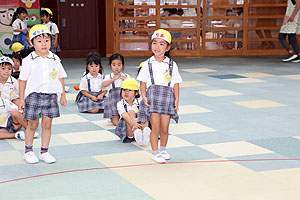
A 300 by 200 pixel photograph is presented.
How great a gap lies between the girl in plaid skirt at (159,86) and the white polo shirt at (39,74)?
2.55 ft

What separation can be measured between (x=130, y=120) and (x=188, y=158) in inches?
34.1

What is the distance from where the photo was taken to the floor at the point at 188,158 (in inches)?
161

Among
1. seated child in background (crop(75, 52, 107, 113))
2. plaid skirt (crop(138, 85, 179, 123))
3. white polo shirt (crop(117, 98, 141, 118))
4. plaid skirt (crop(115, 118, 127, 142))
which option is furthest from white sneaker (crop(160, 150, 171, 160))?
seated child in background (crop(75, 52, 107, 113))

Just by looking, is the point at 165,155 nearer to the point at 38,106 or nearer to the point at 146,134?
the point at 146,134

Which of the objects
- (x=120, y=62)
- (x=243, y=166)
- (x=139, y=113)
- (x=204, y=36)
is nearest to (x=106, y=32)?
(x=204, y=36)

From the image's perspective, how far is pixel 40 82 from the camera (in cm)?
471

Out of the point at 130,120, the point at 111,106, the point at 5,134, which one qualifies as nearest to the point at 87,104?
the point at 111,106

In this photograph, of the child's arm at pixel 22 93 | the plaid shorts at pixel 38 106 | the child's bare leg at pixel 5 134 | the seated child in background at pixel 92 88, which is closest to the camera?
the child's arm at pixel 22 93

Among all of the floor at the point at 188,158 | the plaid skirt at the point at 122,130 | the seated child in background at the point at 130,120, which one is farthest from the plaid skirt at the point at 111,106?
the plaid skirt at the point at 122,130

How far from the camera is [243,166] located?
15.4ft

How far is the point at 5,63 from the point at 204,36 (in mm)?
8583

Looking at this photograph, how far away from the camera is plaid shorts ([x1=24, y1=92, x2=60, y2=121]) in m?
4.76

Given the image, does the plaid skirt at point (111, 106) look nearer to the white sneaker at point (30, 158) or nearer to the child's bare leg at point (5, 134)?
the child's bare leg at point (5, 134)

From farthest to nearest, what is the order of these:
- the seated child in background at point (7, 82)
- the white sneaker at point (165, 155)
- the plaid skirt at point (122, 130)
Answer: the seated child in background at point (7, 82) → the plaid skirt at point (122, 130) → the white sneaker at point (165, 155)
